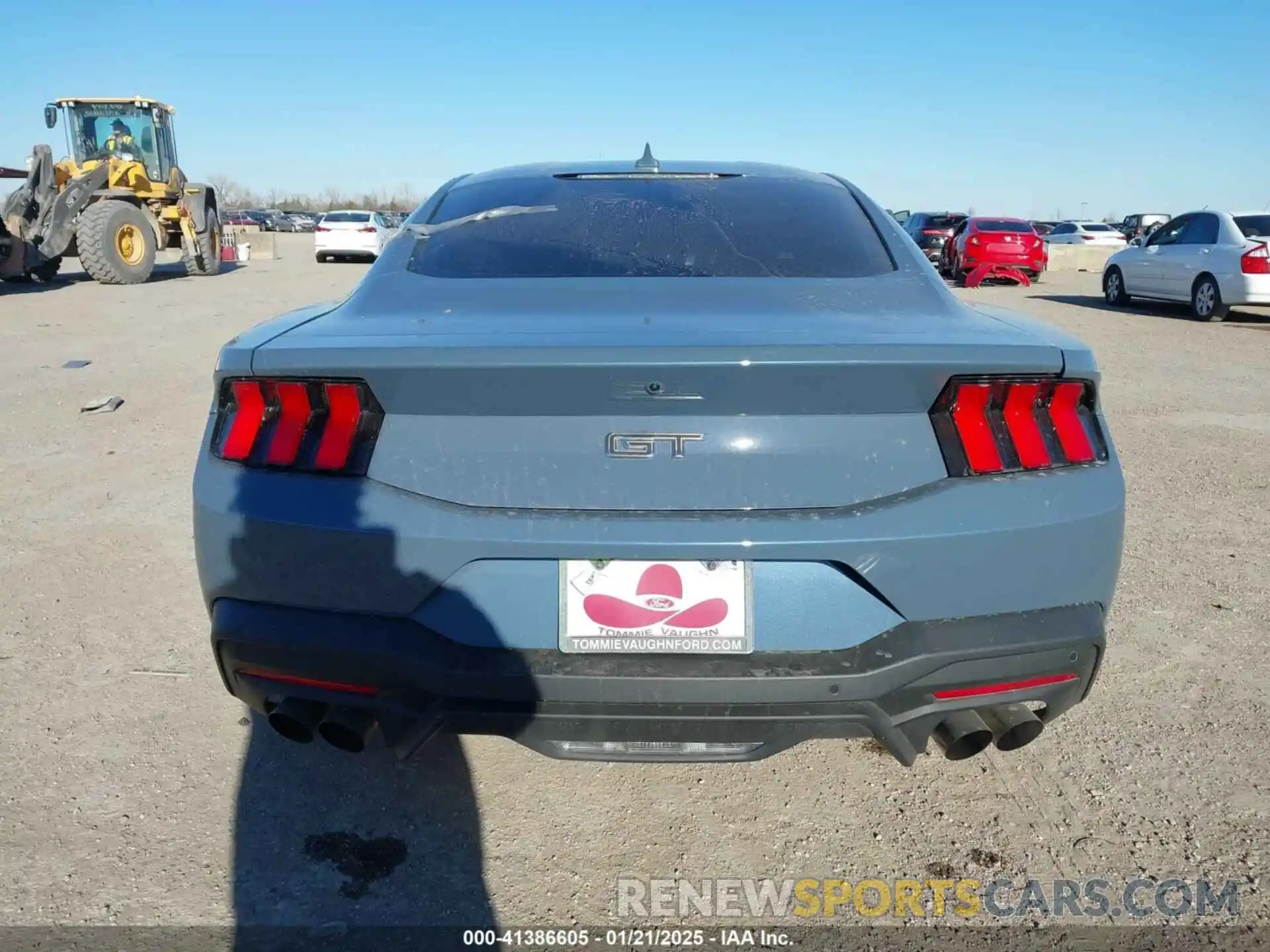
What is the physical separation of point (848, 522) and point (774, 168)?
1.90 m

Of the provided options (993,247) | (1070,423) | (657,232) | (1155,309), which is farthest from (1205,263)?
(1070,423)

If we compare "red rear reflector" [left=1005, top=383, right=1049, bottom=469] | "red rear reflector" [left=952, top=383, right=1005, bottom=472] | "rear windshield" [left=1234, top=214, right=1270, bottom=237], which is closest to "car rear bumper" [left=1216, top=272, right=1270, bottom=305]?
"rear windshield" [left=1234, top=214, right=1270, bottom=237]

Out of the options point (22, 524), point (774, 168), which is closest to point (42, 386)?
point (22, 524)

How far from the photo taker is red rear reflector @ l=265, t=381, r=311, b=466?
6.45 ft

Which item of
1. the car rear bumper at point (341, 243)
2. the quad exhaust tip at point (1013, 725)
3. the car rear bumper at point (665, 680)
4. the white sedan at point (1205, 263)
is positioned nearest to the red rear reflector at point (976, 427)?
the car rear bumper at point (665, 680)

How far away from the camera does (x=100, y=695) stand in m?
2.99

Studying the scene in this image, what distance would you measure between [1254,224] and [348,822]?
14654 mm

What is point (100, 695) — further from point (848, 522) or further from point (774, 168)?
point (774, 168)

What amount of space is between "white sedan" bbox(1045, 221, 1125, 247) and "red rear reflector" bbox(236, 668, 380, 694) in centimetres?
3321

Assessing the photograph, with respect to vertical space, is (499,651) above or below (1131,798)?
above

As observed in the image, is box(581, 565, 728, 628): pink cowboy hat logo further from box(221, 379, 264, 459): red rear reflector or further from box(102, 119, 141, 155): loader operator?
box(102, 119, 141, 155): loader operator

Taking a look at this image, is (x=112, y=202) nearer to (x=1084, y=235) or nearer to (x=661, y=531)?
(x=661, y=531)

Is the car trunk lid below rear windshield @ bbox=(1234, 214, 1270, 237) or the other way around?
below

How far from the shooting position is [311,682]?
6.51ft
